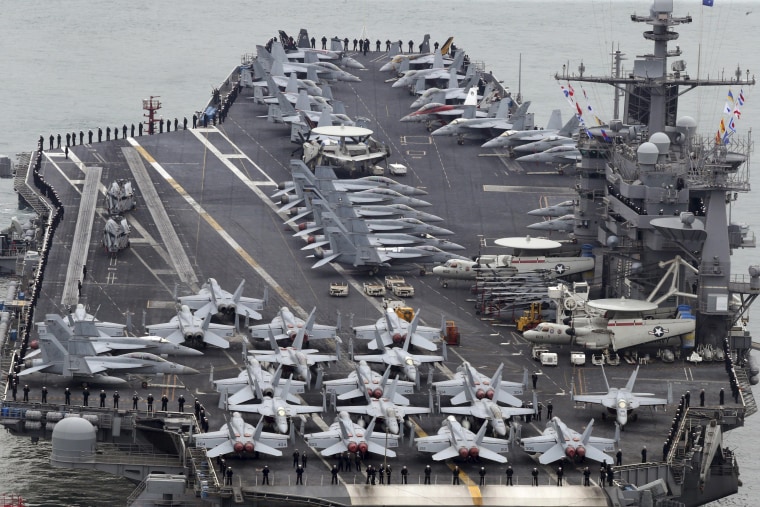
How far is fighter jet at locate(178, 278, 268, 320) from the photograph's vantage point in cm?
10806

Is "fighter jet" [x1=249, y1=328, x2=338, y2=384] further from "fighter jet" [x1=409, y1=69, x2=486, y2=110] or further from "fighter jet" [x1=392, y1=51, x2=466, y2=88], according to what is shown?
"fighter jet" [x1=392, y1=51, x2=466, y2=88]

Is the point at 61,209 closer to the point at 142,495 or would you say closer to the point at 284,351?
the point at 284,351

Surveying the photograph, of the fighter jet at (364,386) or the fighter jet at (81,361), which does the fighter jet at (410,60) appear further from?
the fighter jet at (364,386)

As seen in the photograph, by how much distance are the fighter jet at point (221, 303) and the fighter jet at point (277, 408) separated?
12878 mm

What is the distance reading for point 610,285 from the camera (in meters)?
114

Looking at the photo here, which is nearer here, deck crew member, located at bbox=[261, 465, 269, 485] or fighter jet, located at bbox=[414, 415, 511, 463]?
deck crew member, located at bbox=[261, 465, 269, 485]

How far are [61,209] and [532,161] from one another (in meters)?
34.6

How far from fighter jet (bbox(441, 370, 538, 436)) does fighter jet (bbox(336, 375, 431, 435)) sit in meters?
1.82

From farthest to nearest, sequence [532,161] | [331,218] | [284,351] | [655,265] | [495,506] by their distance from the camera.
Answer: [532,161] < [331,218] < [655,265] < [284,351] < [495,506]

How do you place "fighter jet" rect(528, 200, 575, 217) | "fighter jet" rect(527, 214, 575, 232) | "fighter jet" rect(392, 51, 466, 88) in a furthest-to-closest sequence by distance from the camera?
"fighter jet" rect(392, 51, 466, 88)
"fighter jet" rect(528, 200, 575, 217)
"fighter jet" rect(527, 214, 575, 232)

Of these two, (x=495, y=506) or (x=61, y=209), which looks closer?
(x=495, y=506)

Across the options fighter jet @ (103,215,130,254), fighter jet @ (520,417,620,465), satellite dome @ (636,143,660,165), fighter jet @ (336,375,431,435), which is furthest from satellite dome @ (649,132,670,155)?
fighter jet @ (103,215,130,254)

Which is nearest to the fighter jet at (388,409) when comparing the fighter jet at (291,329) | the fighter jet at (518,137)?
the fighter jet at (291,329)

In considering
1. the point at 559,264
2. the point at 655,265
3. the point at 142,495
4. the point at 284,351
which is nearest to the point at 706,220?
the point at 655,265
